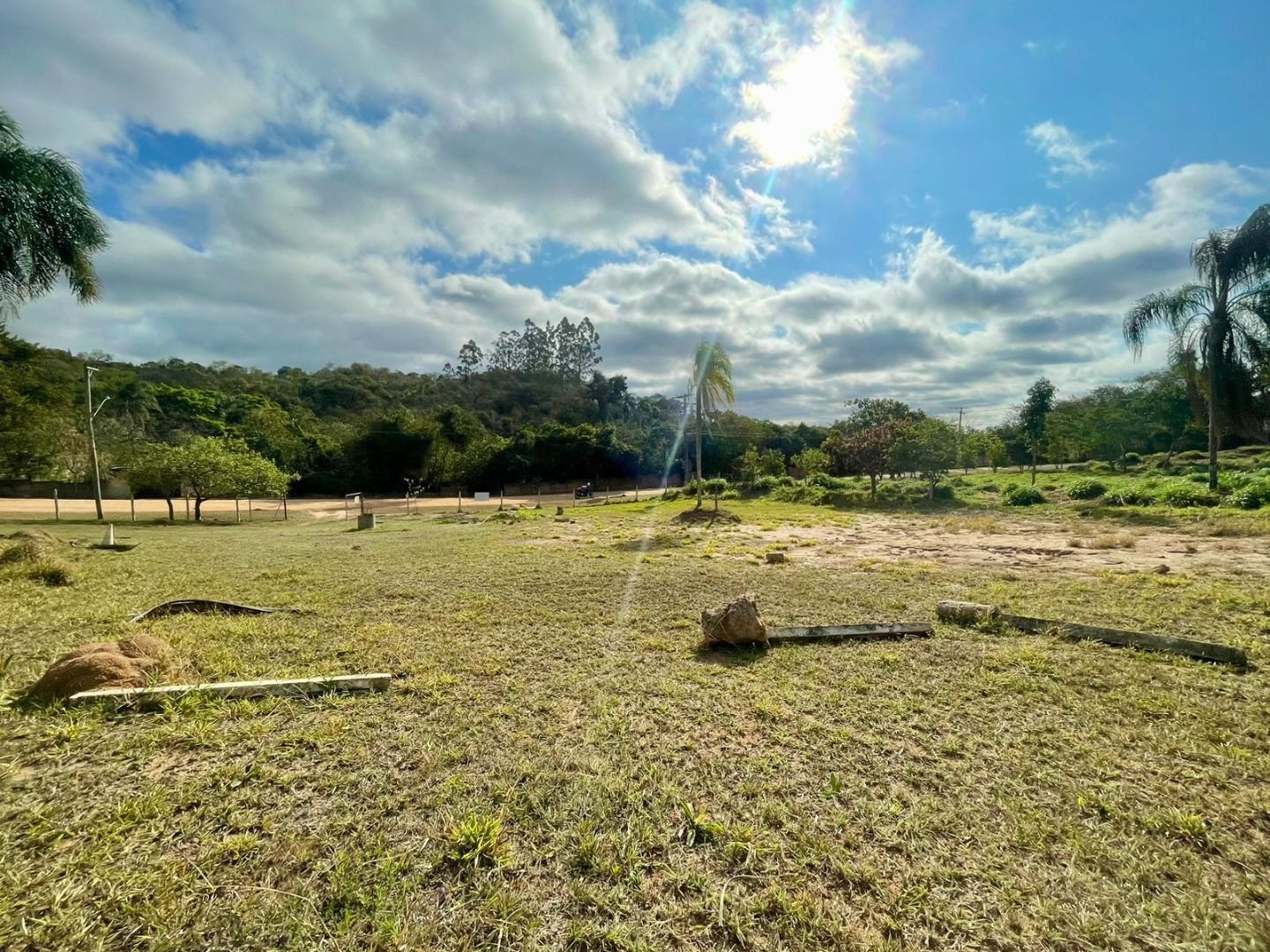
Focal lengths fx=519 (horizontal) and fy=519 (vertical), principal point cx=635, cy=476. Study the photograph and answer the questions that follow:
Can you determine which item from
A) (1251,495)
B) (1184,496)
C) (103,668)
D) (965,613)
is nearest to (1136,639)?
(965,613)

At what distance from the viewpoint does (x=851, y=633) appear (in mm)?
5176

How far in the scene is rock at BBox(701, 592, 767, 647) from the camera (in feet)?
16.2

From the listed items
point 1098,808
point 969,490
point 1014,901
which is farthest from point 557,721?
point 969,490

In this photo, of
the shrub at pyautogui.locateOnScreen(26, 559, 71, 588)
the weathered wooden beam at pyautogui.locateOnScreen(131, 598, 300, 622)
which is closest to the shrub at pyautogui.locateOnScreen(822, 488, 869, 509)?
the weathered wooden beam at pyautogui.locateOnScreen(131, 598, 300, 622)

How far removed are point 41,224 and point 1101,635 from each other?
20.2m

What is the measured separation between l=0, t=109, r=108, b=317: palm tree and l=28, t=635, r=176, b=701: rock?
1349 centimetres

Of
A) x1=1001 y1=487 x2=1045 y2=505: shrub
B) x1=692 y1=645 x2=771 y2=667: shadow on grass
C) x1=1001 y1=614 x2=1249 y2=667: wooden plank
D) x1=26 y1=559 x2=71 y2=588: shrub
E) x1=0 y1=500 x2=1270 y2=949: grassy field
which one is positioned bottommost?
x1=692 y1=645 x2=771 y2=667: shadow on grass

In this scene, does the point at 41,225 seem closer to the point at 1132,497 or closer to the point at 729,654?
the point at 729,654

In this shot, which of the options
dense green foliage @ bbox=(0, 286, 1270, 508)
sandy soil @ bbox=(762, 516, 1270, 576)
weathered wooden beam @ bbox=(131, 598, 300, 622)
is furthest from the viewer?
dense green foliage @ bbox=(0, 286, 1270, 508)

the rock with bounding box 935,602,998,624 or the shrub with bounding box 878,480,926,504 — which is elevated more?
the shrub with bounding box 878,480,926,504

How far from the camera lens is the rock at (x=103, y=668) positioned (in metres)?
3.46

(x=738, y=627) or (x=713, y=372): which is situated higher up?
(x=713, y=372)

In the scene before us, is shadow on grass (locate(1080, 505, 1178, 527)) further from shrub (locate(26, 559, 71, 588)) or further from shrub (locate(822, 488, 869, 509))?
shrub (locate(26, 559, 71, 588))

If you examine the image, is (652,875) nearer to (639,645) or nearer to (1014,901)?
(1014,901)
